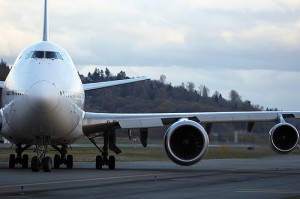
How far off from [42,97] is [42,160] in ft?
8.76

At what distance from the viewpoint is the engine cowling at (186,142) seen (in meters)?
26.6

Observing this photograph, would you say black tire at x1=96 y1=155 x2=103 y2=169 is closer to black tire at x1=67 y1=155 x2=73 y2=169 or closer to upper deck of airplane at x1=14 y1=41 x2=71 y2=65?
black tire at x1=67 y1=155 x2=73 y2=169

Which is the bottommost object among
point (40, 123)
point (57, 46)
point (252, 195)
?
point (252, 195)

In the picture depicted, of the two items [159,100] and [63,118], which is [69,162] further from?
[159,100]

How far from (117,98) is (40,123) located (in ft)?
217

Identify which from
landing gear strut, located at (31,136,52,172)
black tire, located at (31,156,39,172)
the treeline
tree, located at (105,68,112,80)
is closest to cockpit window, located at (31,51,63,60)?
landing gear strut, located at (31,136,52,172)

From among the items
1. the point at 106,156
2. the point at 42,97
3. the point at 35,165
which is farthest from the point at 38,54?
the point at 106,156

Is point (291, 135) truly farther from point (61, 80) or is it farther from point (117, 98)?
point (117, 98)

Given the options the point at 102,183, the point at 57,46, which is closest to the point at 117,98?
the point at 57,46

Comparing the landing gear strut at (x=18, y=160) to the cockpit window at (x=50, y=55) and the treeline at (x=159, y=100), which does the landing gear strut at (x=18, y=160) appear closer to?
the cockpit window at (x=50, y=55)

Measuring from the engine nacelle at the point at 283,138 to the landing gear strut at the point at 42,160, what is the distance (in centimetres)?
845

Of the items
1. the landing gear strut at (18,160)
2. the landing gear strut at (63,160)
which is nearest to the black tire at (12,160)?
the landing gear strut at (18,160)

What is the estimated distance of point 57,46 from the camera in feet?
95.5

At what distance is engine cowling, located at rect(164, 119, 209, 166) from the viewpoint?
26622 mm
